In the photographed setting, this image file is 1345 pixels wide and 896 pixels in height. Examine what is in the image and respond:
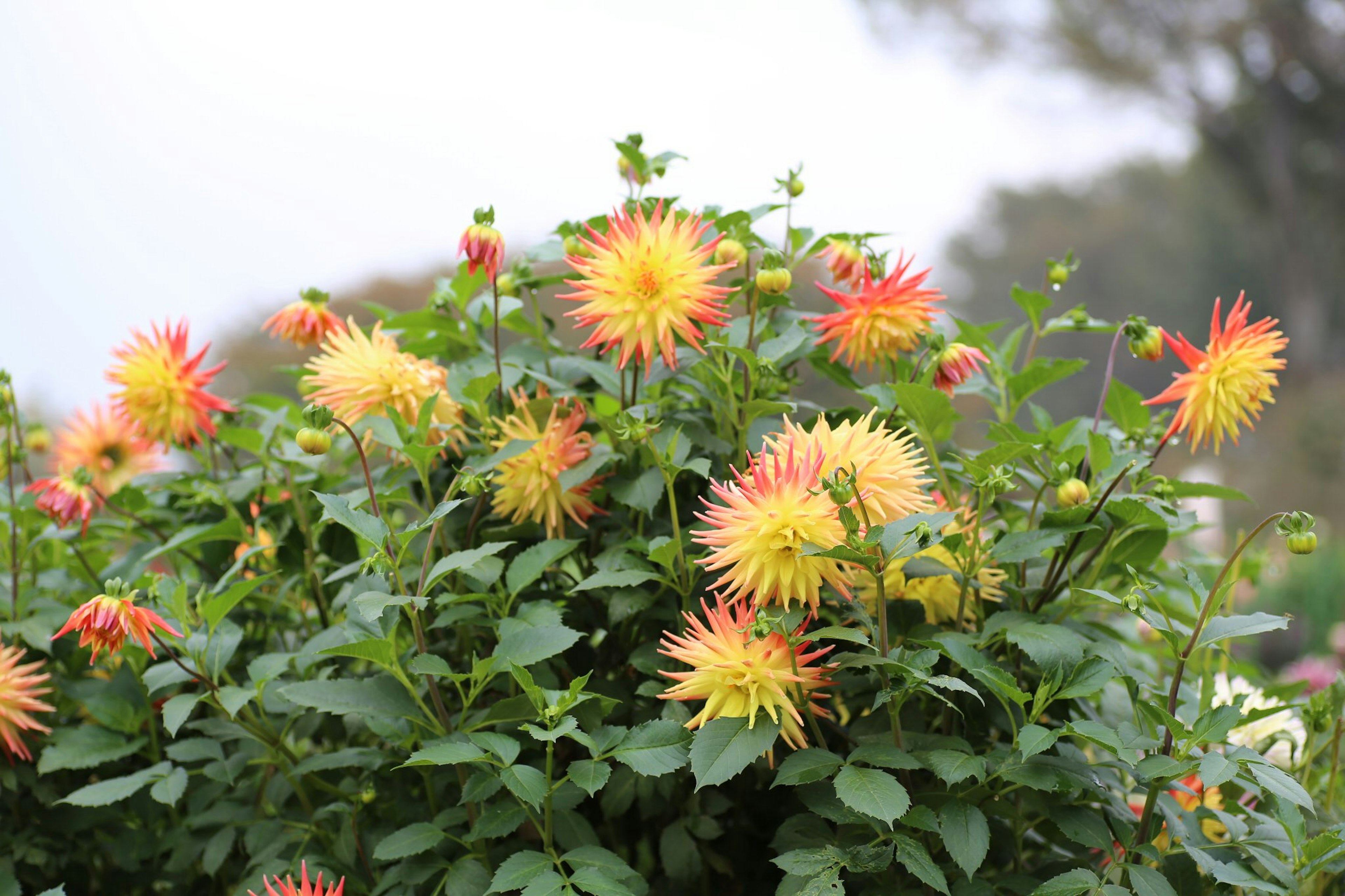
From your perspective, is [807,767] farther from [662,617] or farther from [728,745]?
[662,617]

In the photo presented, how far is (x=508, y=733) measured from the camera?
872 millimetres

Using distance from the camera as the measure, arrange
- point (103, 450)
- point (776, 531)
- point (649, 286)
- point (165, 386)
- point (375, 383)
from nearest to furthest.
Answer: point (776, 531)
point (649, 286)
point (375, 383)
point (165, 386)
point (103, 450)

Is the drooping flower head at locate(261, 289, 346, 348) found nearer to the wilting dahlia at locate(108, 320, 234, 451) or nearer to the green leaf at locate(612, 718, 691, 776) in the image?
the wilting dahlia at locate(108, 320, 234, 451)

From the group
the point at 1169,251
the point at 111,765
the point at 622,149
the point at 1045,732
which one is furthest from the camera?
the point at 1169,251

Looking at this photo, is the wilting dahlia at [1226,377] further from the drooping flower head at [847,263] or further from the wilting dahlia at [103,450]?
the wilting dahlia at [103,450]

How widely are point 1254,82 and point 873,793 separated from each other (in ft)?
Answer: 45.6

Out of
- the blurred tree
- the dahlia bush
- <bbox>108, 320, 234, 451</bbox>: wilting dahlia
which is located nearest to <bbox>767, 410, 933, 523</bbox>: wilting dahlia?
the dahlia bush

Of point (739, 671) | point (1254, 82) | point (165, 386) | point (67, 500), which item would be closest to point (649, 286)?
point (739, 671)

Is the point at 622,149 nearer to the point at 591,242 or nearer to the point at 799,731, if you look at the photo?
the point at 591,242

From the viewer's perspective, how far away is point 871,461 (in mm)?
731

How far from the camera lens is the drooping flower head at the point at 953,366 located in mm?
866

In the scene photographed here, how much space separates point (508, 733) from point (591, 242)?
41cm

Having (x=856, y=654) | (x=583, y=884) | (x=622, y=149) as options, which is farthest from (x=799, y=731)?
(x=622, y=149)

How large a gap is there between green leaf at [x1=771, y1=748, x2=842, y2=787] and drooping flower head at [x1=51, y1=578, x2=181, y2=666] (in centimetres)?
47
